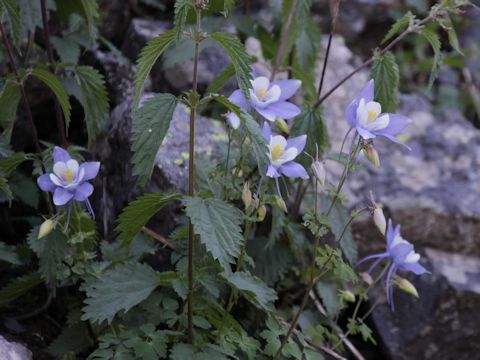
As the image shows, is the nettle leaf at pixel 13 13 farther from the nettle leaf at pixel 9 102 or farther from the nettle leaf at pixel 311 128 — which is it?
the nettle leaf at pixel 311 128

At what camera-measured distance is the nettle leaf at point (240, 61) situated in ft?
5.52

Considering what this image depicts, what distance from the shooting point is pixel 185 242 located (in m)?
2.16

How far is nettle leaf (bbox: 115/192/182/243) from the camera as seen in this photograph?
5.77 ft

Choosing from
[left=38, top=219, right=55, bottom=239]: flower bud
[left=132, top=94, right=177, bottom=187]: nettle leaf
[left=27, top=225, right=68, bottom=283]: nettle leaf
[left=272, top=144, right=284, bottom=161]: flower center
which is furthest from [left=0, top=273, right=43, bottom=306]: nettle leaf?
[left=272, top=144, right=284, bottom=161]: flower center

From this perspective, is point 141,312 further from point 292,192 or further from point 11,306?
point 292,192

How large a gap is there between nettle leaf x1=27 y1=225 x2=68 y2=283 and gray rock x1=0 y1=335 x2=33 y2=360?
229 mm

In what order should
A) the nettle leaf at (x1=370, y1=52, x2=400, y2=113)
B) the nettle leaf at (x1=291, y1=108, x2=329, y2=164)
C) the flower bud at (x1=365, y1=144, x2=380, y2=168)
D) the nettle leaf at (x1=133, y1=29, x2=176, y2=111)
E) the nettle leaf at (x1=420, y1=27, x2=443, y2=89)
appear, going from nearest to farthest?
1. the nettle leaf at (x1=133, y1=29, x2=176, y2=111)
2. the flower bud at (x1=365, y1=144, x2=380, y2=168)
3. the nettle leaf at (x1=420, y1=27, x2=443, y2=89)
4. the nettle leaf at (x1=370, y1=52, x2=400, y2=113)
5. the nettle leaf at (x1=291, y1=108, x2=329, y2=164)

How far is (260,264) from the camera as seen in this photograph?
8.23 ft

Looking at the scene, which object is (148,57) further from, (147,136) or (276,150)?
(276,150)

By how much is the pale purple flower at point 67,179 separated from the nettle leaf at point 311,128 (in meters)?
0.79

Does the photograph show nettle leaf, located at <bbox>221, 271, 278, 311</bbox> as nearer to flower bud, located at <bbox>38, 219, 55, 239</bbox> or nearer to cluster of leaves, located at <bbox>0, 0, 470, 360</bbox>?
cluster of leaves, located at <bbox>0, 0, 470, 360</bbox>

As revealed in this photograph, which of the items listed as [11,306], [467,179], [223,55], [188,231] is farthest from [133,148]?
[467,179]

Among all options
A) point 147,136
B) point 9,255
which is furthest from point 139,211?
point 9,255

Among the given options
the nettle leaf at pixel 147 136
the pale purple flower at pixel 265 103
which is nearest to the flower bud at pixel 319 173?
the pale purple flower at pixel 265 103
